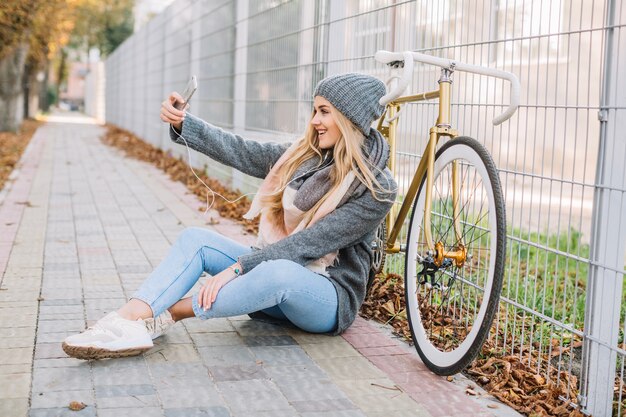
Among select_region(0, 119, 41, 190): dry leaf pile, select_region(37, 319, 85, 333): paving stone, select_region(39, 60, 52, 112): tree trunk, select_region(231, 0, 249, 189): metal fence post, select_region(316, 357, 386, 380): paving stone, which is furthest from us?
select_region(39, 60, 52, 112): tree trunk

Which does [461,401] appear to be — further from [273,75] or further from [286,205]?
[273,75]

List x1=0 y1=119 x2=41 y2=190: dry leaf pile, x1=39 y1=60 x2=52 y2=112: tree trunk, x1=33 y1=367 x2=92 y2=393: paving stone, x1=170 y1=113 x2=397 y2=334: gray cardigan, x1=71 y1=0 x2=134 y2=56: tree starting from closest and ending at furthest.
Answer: x1=33 y1=367 x2=92 y2=393: paving stone, x1=170 y1=113 x2=397 y2=334: gray cardigan, x1=0 y1=119 x2=41 y2=190: dry leaf pile, x1=71 y1=0 x2=134 y2=56: tree, x1=39 y1=60 x2=52 y2=112: tree trunk

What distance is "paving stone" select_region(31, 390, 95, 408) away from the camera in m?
2.95

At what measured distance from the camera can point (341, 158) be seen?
3.56m

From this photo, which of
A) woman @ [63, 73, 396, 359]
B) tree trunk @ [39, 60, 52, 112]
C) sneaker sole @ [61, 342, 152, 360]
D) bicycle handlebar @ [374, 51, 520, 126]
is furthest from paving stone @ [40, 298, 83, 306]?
tree trunk @ [39, 60, 52, 112]

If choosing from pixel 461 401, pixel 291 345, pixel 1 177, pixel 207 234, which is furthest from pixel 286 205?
pixel 1 177

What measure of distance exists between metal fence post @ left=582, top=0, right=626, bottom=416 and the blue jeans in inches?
45.0

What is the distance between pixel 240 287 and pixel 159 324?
0.42 metres

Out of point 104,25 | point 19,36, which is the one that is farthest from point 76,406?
point 104,25

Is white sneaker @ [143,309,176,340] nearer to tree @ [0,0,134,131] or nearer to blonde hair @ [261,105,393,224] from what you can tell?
blonde hair @ [261,105,393,224]

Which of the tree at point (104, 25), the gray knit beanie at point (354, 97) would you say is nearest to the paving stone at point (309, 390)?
the gray knit beanie at point (354, 97)

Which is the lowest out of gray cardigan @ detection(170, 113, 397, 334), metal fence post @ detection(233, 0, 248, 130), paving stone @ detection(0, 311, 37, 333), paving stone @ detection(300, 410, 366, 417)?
paving stone @ detection(300, 410, 366, 417)

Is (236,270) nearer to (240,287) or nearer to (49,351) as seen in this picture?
(240,287)

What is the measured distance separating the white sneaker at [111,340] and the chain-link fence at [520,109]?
5.16 feet
